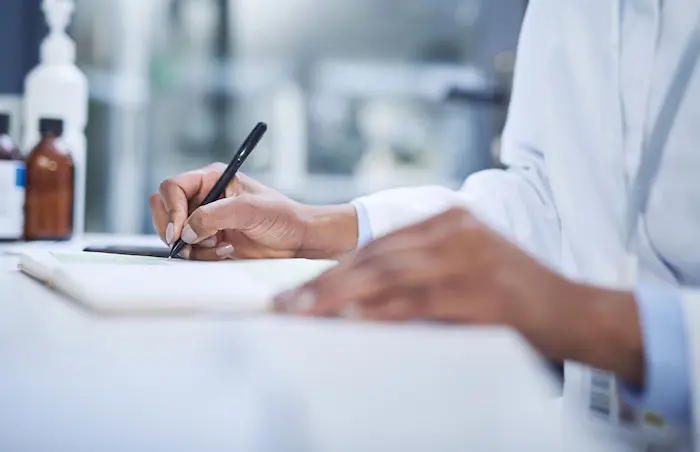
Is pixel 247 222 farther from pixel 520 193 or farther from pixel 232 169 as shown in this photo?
pixel 520 193

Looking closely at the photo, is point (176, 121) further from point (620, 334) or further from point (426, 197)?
point (620, 334)

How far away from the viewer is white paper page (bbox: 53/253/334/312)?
0.34 meters

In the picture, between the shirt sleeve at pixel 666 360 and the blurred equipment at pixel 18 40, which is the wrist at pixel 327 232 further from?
the blurred equipment at pixel 18 40

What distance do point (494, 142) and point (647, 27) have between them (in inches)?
51.8

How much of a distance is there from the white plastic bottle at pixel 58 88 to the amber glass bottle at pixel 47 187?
3.1 inches

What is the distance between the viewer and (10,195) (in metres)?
0.90

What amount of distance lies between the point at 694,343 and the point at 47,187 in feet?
2.81

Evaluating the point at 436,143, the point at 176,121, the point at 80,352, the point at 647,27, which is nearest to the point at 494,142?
the point at 436,143

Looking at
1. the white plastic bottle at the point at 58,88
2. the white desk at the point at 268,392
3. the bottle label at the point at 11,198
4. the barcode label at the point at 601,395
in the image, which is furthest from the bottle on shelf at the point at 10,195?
the barcode label at the point at 601,395

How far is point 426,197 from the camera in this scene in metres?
0.75

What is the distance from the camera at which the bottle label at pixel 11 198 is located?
2.92 feet

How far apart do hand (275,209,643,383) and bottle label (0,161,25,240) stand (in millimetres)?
689

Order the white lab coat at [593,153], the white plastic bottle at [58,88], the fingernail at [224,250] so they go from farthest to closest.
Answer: the white plastic bottle at [58,88] → the fingernail at [224,250] → the white lab coat at [593,153]

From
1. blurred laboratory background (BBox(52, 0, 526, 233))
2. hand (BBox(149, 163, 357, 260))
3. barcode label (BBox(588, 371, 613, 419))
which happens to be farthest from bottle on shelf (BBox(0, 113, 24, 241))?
blurred laboratory background (BBox(52, 0, 526, 233))
